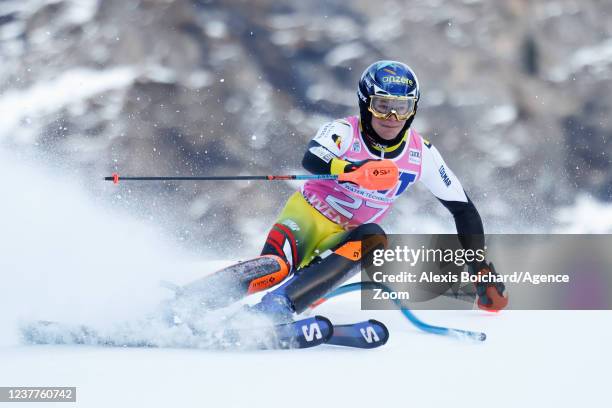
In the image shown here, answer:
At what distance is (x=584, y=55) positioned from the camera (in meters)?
9.88

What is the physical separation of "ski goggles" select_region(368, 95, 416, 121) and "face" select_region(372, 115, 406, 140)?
37 millimetres

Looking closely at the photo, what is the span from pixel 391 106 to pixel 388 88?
9 cm

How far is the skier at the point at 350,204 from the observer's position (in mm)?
3186

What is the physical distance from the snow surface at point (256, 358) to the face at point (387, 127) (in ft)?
3.02

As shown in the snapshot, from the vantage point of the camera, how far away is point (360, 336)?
9.62ft

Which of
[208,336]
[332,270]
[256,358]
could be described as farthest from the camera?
[332,270]

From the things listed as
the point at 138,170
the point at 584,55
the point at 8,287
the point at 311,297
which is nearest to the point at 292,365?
the point at 311,297

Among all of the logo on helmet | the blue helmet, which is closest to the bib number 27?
the blue helmet

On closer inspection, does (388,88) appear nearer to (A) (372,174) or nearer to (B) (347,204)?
(A) (372,174)

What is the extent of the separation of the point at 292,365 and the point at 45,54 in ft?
25.9

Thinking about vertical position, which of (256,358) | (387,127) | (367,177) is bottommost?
(256,358)

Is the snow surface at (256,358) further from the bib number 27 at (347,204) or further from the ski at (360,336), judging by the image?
the bib number 27 at (347,204)

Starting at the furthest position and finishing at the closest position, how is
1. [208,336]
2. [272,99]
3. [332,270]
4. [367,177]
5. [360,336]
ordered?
A: [272,99], [367,177], [332,270], [360,336], [208,336]

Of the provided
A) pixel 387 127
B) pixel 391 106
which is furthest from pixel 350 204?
pixel 391 106
